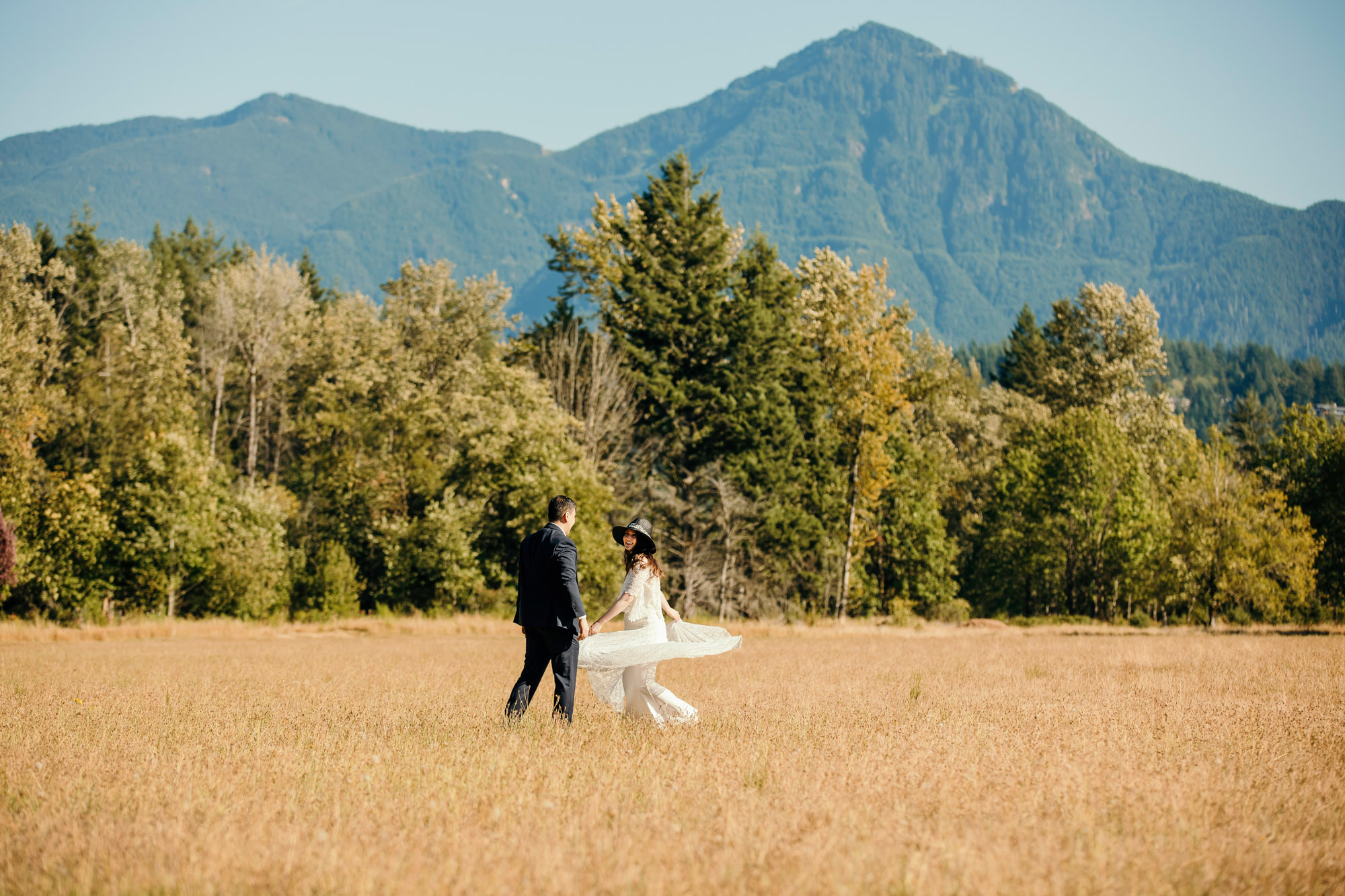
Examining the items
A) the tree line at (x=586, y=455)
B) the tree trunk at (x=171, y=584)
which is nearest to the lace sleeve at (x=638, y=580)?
the tree line at (x=586, y=455)

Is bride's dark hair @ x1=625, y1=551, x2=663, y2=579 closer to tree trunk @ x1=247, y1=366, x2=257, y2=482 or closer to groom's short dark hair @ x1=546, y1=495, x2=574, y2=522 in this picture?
groom's short dark hair @ x1=546, y1=495, x2=574, y2=522

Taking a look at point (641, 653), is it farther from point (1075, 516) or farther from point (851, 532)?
point (1075, 516)

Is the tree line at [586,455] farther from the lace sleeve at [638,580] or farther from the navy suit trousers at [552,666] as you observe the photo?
the lace sleeve at [638,580]

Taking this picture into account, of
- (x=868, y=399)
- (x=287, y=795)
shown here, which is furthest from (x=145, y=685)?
(x=868, y=399)

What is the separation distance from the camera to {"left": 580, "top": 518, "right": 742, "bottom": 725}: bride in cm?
1072

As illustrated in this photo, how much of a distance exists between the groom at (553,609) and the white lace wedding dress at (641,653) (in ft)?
1.20

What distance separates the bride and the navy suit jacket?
1.59ft

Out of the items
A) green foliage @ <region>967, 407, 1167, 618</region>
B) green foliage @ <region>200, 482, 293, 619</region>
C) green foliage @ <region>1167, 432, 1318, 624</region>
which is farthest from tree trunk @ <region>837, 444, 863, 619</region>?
green foliage @ <region>200, 482, 293, 619</region>

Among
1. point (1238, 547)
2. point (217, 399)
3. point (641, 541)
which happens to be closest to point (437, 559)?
point (217, 399)

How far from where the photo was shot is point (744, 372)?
1797 inches

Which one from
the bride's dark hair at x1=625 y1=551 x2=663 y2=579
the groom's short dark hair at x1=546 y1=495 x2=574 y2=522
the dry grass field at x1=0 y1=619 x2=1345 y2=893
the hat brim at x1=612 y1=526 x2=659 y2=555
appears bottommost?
the dry grass field at x1=0 y1=619 x2=1345 y2=893

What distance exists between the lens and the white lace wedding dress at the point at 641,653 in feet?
35.6

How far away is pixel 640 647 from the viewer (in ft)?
35.7

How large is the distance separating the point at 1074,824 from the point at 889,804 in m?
1.29
